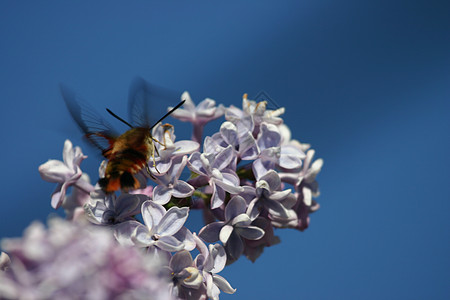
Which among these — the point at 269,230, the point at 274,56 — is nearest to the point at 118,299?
the point at 269,230

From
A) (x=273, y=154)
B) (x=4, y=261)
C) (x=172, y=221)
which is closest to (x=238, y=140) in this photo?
(x=273, y=154)

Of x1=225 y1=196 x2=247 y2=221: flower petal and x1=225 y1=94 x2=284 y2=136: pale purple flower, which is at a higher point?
x1=225 y1=94 x2=284 y2=136: pale purple flower

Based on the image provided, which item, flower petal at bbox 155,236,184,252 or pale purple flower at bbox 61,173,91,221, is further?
pale purple flower at bbox 61,173,91,221

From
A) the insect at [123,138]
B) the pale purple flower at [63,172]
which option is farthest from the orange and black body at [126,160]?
the pale purple flower at [63,172]

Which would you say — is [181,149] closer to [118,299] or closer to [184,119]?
[184,119]

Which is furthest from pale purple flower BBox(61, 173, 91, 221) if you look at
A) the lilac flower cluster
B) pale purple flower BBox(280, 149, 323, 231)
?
pale purple flower BBox(280, 149, 323, 231)

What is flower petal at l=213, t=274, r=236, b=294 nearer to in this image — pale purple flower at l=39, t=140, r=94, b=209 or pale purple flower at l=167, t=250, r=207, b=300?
pale purple flower at l=167, t=250, r=207, b=300

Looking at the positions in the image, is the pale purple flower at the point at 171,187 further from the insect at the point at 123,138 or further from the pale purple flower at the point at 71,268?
the pale purple flower at the point at 71,268
